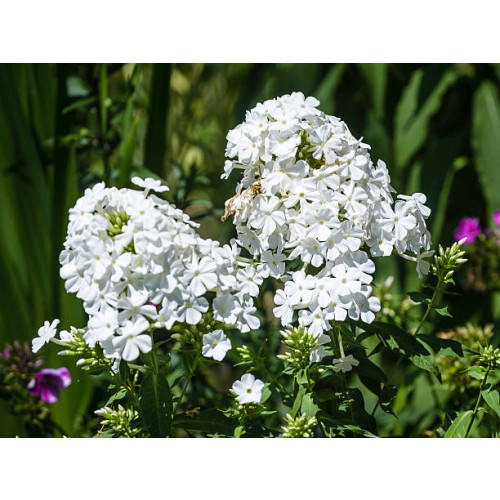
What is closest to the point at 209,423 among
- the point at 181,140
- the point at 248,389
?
the point at 248,389

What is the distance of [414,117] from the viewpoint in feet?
7.97

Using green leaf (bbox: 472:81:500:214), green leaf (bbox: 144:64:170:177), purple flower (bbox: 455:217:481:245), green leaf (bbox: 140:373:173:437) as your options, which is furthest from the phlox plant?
green leaf (bbox: 472:81:500:214)

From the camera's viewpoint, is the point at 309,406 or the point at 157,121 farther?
the point at 157,121

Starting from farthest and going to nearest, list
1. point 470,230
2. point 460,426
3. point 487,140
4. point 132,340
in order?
1. point 487,140
2. point 470,230
3. point 460,426
4. point 132,340

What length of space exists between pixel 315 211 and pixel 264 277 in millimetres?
130

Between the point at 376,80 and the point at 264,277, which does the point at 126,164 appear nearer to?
the point at 264,277

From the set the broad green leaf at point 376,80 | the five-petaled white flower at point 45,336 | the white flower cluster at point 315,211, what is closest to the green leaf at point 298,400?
the white flower cluster at point 315,211

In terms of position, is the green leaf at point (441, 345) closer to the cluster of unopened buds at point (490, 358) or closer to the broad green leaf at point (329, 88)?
the cluster of unopened buds at point (490, 358)

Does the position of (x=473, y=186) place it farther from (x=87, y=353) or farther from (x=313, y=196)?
(x=87, y=353)

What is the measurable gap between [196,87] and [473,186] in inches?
45.0

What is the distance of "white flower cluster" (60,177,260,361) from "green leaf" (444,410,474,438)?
0.39 m

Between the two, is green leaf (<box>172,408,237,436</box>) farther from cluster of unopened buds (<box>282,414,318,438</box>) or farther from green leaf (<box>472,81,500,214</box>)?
green leaf (<box>472,81,500,214</box>)

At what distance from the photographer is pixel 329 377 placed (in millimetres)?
1129

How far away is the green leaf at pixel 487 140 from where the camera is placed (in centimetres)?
232
